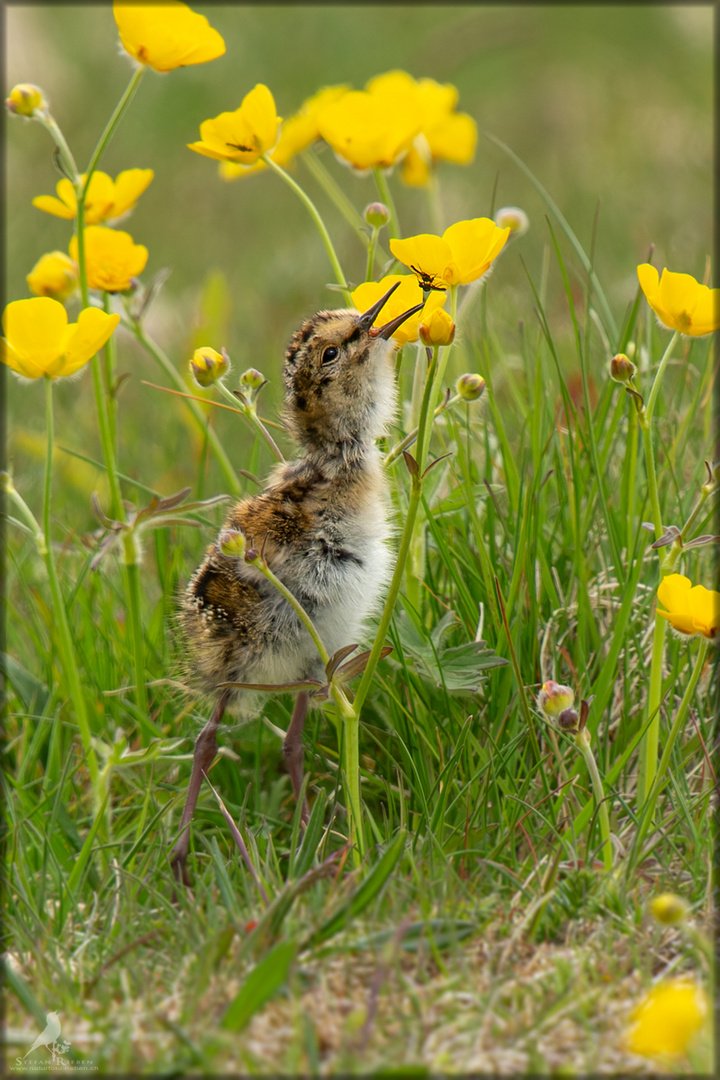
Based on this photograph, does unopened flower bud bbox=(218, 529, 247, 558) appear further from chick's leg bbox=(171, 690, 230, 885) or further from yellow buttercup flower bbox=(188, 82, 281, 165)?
yellow buttercup flower bbox=(188, 82, 281, 165)

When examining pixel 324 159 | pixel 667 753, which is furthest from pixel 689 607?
pixel 324 159

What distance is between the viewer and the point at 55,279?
8.07 ft

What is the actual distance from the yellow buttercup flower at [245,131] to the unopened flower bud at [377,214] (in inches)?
11.9

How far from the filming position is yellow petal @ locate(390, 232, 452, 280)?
6.05 ft

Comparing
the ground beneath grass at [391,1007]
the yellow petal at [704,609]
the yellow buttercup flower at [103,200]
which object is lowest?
the ground beneath grass at [391,1007]

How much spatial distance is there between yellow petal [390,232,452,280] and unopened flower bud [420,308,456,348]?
0.21 metres

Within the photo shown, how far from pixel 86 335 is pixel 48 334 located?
75 millimetres

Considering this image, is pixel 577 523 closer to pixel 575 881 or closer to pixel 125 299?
pixel 575 881

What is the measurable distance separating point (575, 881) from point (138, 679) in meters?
1.14

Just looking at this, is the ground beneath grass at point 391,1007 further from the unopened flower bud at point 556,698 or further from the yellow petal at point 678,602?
the yellow petal at point 678,602

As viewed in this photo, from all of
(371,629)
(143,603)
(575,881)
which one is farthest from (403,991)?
(143,603)

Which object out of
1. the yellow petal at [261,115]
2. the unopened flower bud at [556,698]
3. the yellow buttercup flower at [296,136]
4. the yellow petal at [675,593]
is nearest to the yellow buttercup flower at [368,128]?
the yellow petal at [261,115]

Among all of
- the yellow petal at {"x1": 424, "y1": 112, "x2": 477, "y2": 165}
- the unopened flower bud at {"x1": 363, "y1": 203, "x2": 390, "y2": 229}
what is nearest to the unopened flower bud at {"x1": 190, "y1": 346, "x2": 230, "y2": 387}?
the unopened flower bud at {"x1": 363, "y1": 203, "x2": 390, "y2": 229}

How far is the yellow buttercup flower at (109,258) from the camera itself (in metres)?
2.41
